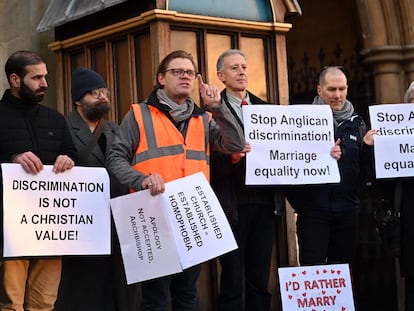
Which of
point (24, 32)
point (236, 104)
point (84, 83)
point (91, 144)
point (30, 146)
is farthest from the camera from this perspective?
point (24, 32)

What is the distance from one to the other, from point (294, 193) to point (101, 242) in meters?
1.45

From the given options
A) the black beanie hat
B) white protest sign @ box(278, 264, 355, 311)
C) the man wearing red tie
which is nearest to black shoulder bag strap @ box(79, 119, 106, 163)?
the black beanie hat

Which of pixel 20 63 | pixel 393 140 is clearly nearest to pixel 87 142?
pixel 20 63

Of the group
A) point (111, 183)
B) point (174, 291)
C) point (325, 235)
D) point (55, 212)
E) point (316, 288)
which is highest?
point (111, 183)

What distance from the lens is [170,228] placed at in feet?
15.0

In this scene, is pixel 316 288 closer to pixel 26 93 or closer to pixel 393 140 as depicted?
Answer: pixel 393 140

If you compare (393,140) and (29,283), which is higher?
(393,140)

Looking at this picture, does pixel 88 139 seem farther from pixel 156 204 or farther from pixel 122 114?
pixel 122 114

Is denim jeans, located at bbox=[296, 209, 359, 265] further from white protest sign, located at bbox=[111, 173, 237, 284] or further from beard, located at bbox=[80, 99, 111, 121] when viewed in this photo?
beard, located at bbox=[80, 99, 111, 121]

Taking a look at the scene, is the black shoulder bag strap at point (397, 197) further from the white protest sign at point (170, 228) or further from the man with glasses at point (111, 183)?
the man with glasses at point (111, 183)

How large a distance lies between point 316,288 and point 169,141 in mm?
1495

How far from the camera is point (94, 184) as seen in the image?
4.75m

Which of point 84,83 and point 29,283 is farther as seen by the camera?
point 84,83

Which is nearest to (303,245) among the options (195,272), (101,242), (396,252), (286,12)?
(396,252)
